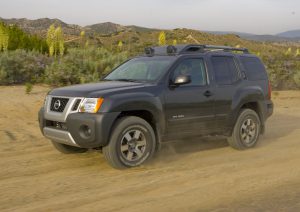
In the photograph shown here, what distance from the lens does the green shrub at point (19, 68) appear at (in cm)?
1529

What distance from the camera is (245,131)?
342 inches

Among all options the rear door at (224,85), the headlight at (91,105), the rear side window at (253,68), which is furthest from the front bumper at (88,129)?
the rear side window at (253,68)

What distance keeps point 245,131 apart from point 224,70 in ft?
3.92

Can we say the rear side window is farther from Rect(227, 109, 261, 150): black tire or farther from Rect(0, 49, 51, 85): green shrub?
Rect(0, 49, 51, 85): green shrub

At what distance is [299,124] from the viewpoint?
12.1 m

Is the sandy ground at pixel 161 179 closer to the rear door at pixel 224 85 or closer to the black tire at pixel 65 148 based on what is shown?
the black tire at pixel 65 148

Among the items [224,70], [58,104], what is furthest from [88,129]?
[224,70]

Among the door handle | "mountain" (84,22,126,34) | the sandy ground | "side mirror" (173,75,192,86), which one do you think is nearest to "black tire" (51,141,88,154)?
the sandy ground

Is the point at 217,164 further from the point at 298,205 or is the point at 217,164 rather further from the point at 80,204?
the point at 80,204

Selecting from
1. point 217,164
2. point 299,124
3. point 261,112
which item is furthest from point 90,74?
point 217,164

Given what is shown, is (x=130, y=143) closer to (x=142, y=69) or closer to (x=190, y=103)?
(x=190, y=103)

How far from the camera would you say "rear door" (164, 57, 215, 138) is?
741 centimetres

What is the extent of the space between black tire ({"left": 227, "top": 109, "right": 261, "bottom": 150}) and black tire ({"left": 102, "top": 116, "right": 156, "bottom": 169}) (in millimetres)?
1988

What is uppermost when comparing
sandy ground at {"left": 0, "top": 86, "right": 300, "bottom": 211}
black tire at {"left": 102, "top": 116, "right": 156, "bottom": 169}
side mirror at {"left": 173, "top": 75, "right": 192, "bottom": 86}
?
side mirror at {"left": 173, "top": 75, "right": 192, "bottom": 86}
